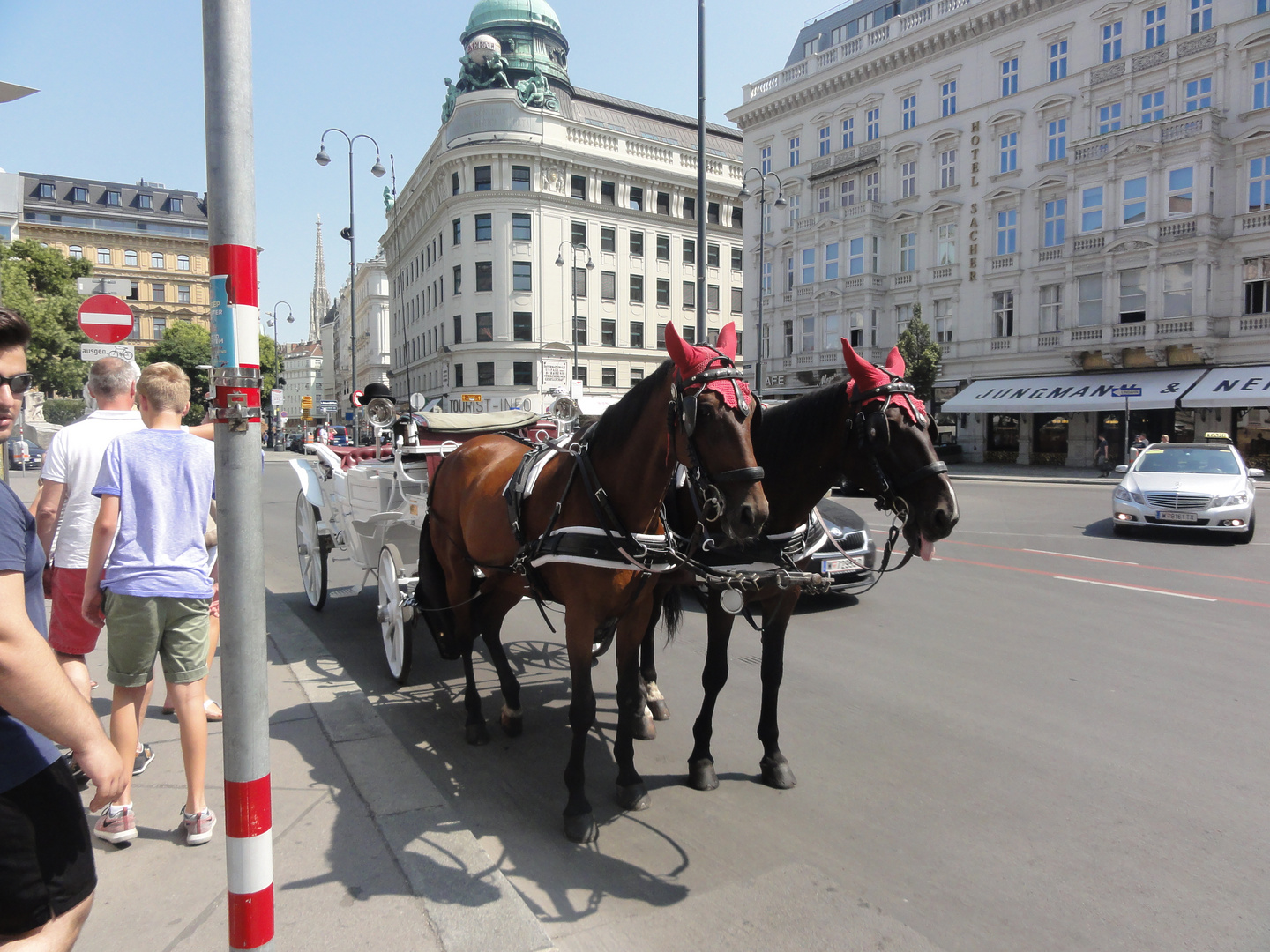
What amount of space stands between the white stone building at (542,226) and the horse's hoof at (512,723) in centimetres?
4301

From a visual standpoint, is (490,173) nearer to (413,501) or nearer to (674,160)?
(674,160)

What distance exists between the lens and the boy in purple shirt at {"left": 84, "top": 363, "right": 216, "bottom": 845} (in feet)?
10.6

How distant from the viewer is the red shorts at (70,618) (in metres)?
3.61

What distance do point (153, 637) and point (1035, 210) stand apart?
120 feet

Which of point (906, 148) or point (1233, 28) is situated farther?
point (906, 148)

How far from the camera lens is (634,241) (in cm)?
5303

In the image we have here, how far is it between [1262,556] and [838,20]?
40764mm

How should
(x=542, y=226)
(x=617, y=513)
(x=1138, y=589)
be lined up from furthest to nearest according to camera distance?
(x=542, y=226) < (x=1138, y=589) < (x=617, y=513)

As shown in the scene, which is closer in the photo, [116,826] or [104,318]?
[116,826]

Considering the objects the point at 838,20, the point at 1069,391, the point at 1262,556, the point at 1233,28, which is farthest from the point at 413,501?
the point at 838,20

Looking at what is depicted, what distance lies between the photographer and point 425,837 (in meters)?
3.26

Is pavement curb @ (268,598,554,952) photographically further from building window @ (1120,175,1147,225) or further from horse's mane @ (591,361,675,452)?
building window @ (1120,175,1147,225)

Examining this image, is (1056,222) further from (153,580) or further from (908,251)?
(153,580)

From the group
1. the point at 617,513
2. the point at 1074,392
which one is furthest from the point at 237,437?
the point at 1074,392
